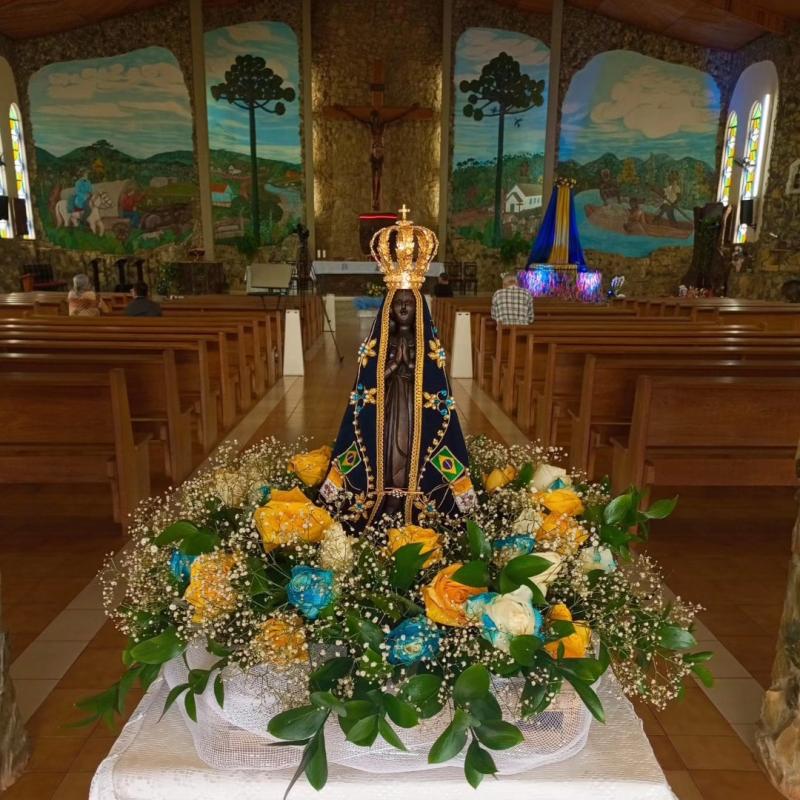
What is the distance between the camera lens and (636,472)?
348 cm

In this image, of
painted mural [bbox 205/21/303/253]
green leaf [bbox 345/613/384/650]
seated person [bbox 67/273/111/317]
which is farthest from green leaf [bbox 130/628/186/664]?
painted mural [bbox 205/21/303/253]

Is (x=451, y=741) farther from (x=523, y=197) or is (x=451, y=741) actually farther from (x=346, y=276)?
(x=523, y=197)

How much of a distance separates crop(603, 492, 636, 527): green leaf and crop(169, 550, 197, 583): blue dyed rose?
3.11 feet

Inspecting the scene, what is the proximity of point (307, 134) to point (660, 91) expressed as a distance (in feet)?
31.0

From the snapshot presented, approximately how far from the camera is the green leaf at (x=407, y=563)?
50.2 inches

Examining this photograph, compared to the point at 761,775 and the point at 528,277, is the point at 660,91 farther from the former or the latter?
the point at 761,775

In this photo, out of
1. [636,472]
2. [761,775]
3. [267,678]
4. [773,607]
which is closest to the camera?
[267,678]

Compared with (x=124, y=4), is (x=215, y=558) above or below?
below

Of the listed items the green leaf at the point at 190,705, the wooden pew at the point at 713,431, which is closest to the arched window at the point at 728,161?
the wooden pew at the point at 713,431

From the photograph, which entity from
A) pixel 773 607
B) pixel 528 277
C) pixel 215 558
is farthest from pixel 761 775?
pixel 528 277

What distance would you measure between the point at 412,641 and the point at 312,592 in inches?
8.4

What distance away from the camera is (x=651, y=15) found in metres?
15.9

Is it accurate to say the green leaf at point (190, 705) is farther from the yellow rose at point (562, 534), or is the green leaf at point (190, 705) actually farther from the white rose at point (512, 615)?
the yellow rose at point (562, 534)

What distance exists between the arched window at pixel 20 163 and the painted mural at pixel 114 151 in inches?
10.3
